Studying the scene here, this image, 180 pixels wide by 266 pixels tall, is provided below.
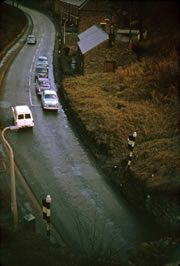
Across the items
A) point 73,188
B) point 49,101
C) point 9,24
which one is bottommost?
point 73,188

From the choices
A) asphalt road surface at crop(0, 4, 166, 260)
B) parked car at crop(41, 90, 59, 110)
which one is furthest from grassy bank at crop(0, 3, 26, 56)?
asphalt road surface at crop(0, 4, 166, 260)

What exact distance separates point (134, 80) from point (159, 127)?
438 inches

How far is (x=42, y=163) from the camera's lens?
2028cm

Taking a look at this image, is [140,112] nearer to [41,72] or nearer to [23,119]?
[23,119]

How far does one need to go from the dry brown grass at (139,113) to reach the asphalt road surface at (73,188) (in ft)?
5.95

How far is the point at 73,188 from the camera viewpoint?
714 inches

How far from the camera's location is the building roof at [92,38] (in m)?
36.7

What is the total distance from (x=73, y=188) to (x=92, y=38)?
26.8 metres

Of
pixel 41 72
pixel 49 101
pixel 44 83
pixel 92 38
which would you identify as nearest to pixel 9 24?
pixel 92 38

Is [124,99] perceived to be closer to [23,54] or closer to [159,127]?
[159,127]

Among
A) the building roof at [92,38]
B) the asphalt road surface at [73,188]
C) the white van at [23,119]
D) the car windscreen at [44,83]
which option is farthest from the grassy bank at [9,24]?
the asphalt road surface at [73,188]

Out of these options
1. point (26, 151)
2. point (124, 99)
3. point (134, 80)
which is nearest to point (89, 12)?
point (134, 80)

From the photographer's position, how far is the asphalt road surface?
14758 millimetres

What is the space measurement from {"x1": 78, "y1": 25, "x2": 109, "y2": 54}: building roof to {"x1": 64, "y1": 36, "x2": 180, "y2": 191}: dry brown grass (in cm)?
378
